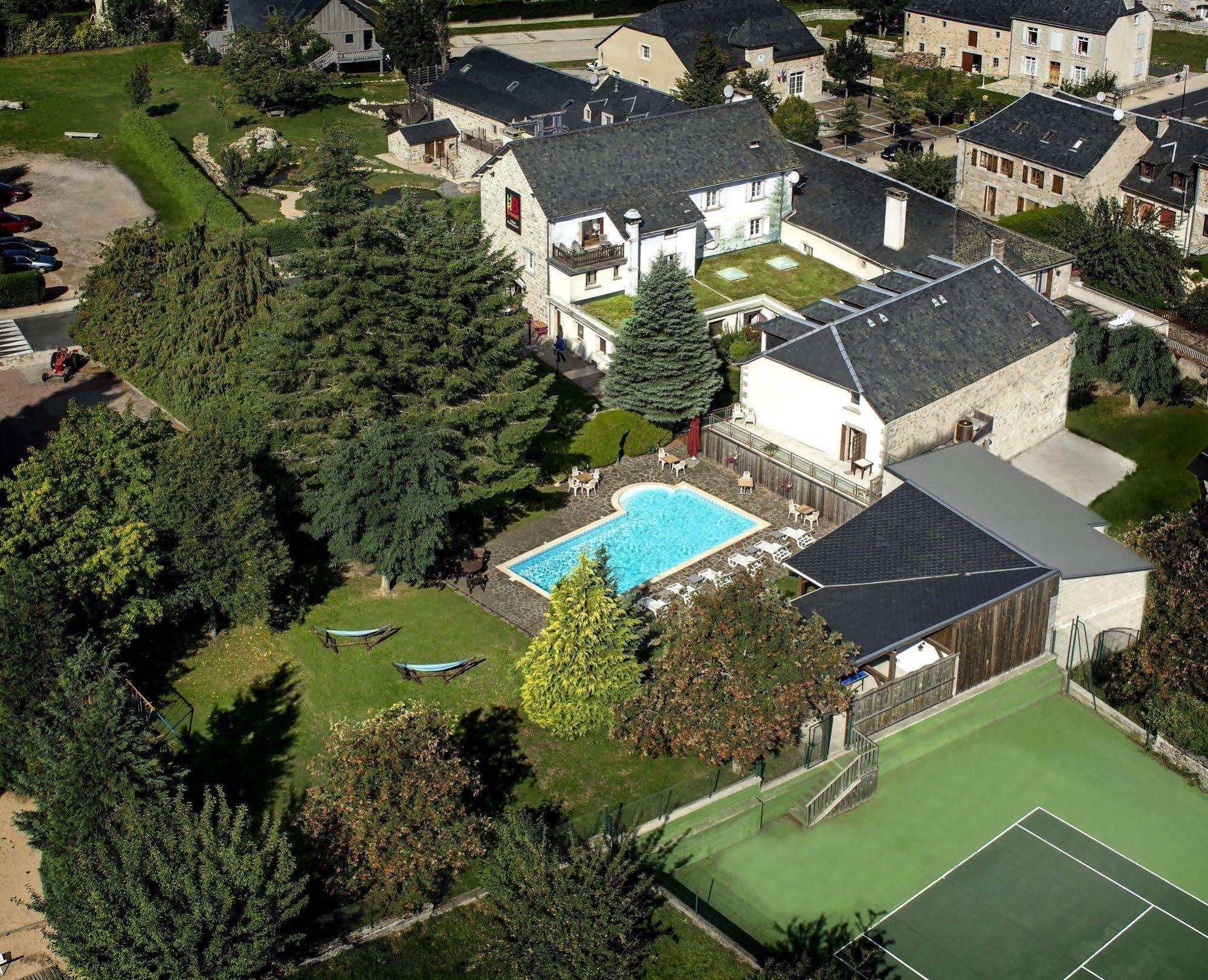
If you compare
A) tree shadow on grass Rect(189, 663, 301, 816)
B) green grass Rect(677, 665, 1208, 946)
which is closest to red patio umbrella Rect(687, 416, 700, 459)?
green grass Rect(677, 665, 1208, 946)

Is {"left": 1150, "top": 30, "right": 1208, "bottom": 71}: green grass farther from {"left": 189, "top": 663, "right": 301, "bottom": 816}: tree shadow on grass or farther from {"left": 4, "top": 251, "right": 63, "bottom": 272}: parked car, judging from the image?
{"left": 189, "top": 663, "right": 301, "bottom": 816}: tree shadow on grass

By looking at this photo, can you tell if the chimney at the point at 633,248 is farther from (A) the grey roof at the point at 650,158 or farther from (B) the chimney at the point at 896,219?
(B) the chimney at the point at 896,219

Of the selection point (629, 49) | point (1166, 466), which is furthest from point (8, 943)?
point (629, 49)

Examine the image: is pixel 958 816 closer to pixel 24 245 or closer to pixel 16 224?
pixel 24 245

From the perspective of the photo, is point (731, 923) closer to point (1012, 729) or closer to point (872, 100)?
point (1012, 729)

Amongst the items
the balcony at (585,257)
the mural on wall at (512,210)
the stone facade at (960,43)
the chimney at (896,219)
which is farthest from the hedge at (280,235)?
the stone facade at (960,43)

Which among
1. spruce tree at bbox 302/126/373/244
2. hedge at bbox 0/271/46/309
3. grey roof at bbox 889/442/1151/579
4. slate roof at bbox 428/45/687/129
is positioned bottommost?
grey roof at bbox 889/442/1151/579

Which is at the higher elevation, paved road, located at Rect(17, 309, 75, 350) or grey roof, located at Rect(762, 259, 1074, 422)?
grey roof, located at Rect(762, 259, 1074, 422)
